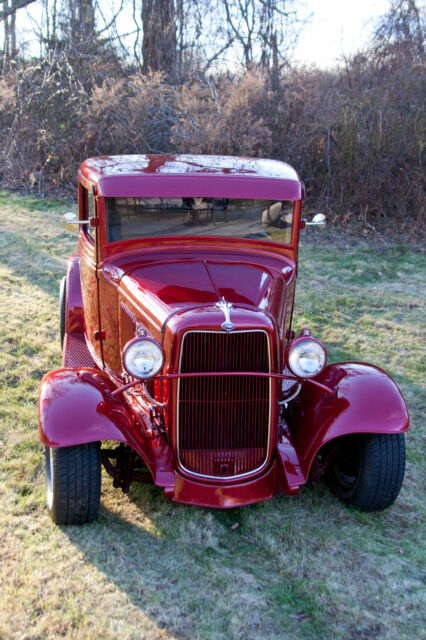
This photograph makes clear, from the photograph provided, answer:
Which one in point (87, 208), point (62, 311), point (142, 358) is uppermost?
point (87, 208)

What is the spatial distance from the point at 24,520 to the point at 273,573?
1373 millimetres

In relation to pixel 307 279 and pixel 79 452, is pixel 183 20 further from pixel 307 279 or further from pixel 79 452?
pixel 79 452

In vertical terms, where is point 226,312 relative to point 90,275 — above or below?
above

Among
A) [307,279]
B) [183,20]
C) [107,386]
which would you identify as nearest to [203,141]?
[307,279]

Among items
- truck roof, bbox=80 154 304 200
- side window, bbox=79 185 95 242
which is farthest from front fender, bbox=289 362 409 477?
side window, bbox=79 185 95 242

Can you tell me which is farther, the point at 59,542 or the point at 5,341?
the point at 5,341

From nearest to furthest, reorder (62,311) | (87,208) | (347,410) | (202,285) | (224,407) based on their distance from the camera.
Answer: (224,407)
(347,410)
(202,285)
(87,208)
(62,311)

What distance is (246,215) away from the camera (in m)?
4.08

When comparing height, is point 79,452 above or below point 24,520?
above

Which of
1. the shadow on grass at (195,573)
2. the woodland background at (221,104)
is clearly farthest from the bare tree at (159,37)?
the shadow on grass at (195,573)

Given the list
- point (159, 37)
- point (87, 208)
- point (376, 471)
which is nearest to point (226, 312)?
point (376, 471)

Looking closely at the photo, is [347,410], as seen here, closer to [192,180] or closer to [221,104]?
[192,180]

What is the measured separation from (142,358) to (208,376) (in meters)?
0.36

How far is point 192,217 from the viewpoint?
4.03m
